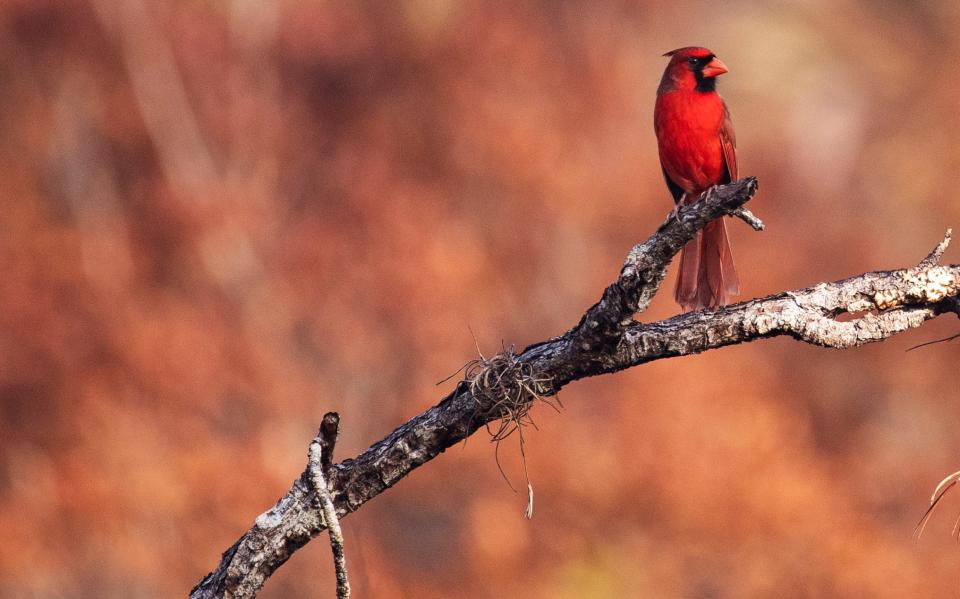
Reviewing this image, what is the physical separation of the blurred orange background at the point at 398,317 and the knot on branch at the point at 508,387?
5510mm

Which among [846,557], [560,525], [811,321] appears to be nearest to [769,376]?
[846,557]

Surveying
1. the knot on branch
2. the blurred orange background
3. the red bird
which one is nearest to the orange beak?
the red bird

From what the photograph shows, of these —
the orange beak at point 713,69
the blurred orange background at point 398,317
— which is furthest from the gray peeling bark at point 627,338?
the blurred orange background at point 398,317

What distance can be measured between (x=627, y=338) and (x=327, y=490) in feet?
2.01

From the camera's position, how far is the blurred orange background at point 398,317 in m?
7.76

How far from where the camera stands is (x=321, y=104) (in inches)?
329

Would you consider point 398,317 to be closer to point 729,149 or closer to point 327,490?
point 729,149

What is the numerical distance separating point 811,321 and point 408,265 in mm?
6250

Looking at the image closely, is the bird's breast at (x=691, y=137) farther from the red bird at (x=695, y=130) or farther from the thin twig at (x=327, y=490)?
the thin twig at (x=327, y=490)

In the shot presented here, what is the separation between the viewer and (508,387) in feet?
6.97

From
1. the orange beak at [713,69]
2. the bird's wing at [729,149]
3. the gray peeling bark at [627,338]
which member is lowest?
the gray peeling bark at [627,338]

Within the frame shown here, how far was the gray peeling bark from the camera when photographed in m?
1.96

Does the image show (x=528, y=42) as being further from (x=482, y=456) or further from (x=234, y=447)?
(x=234, y=447)

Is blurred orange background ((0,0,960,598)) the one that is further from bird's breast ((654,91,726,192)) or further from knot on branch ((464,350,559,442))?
knot on branch ((464,350,559,442))
